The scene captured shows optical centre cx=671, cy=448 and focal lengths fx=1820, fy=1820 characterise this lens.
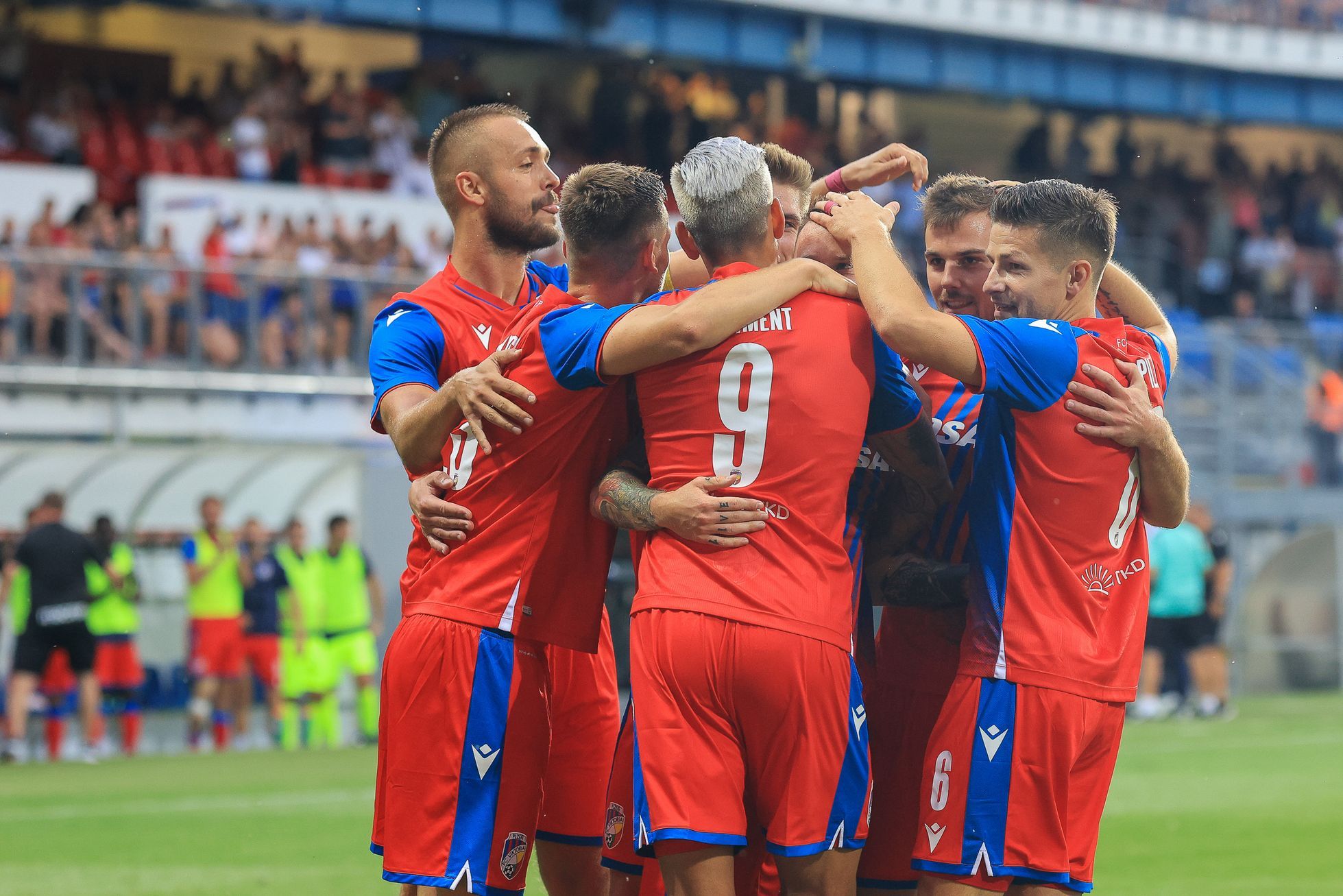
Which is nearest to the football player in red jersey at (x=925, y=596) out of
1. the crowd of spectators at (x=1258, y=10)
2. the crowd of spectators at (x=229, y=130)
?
the crowd of spectators at (x=229, y=130)

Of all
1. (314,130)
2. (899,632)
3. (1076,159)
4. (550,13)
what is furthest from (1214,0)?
(899,632)

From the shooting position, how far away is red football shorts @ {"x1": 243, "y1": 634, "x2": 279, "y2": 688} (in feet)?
54.5

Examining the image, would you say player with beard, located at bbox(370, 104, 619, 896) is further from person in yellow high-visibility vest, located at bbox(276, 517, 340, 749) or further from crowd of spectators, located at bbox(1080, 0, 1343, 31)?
crowd of spectators, located at bbox(1080, 0, 1343, 31)

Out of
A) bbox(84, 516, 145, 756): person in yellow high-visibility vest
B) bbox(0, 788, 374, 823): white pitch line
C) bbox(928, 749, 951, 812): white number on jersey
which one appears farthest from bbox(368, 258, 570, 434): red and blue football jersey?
bbox(84, 516, 145, 756): person in yellow high-visibility vest

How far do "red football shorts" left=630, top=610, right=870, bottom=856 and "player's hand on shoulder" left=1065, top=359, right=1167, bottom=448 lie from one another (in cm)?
87

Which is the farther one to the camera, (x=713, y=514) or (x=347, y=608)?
(x=347, y=608)

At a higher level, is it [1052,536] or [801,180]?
[801,180]

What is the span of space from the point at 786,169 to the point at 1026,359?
101 cm

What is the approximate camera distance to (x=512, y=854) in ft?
15.6

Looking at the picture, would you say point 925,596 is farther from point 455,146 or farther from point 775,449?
point 455,146

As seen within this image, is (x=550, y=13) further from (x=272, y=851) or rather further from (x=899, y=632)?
(x=899, y=632)

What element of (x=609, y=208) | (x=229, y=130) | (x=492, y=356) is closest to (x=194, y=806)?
(x=492, y=356)

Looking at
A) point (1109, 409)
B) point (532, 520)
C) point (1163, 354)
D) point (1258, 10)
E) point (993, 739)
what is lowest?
point (993, 739)

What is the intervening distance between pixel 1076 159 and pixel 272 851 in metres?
26.8
